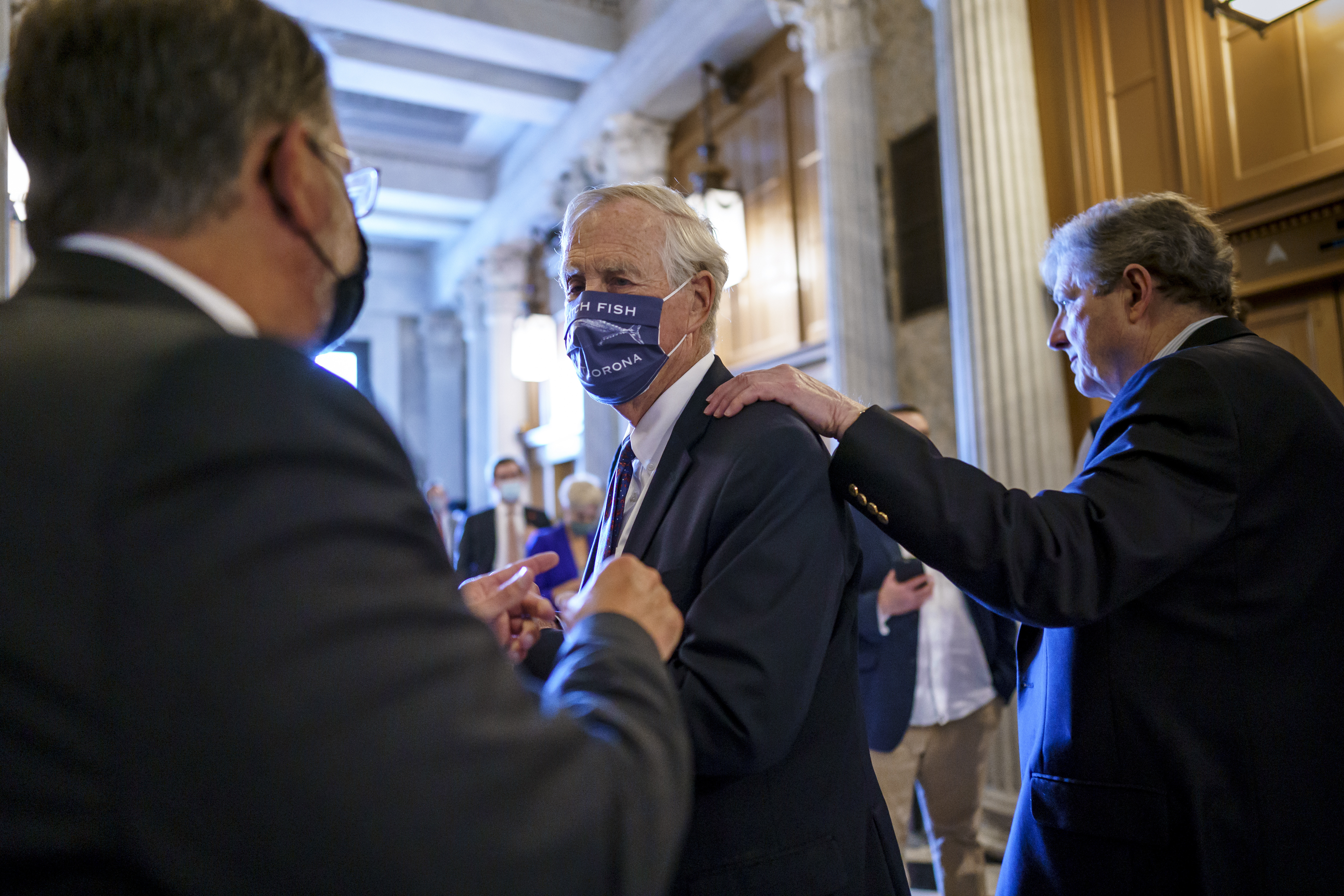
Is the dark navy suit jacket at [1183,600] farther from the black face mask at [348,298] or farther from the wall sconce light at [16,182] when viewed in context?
the wall sconce light at [16,182]

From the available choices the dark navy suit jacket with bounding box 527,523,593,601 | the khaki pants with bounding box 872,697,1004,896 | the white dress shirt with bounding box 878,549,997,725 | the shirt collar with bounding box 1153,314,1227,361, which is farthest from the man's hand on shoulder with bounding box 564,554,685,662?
the dark navy suit jacket with bounding box 527,523,593,601

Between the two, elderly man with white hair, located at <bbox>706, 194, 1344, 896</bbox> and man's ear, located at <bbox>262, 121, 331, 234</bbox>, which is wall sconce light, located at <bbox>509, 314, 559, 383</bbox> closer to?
elderly man with white hair, located at <bbox>706, 194, 1344, 896</bbox>

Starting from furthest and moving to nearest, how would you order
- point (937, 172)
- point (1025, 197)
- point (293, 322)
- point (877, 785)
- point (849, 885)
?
point (937, 172) → point (1025, 197) → point (877, 785) → point (849, 885) → point (293, 322)

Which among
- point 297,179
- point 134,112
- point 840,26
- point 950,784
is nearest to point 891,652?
point 950,784

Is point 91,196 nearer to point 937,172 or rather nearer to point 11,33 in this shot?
point 11,33

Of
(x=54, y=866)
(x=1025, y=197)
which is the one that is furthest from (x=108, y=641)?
(x=1025, y=197)

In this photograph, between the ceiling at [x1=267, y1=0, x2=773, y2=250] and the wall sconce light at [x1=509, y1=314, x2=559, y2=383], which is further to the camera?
the wall sconce light at [x1=509, y1=314, x2=559, y2=383]

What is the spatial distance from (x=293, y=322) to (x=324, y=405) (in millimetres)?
207

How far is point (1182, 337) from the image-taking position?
1.69 m

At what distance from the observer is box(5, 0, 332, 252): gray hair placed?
0.72m

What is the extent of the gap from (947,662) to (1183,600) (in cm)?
240

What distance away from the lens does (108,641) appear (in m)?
0.58

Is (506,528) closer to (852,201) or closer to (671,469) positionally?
(852,201)

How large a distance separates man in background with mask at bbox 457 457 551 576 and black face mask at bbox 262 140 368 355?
242 inches
